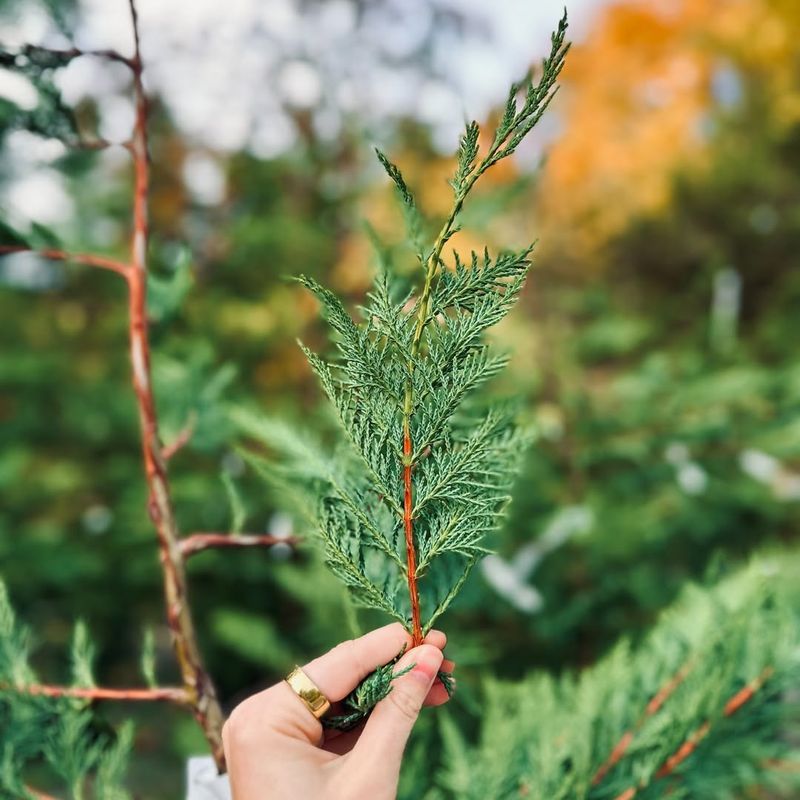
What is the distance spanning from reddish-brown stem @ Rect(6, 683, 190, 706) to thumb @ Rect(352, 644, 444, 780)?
38cm

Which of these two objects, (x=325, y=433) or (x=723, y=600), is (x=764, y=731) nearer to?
(x=723, y=600)

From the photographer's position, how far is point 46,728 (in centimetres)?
108

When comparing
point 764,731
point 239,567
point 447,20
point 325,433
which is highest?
point 447,20

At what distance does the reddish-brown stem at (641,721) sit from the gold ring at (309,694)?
62cm

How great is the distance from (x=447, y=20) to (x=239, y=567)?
5617 mm

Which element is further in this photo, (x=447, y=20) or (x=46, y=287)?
(x=447, y=20)

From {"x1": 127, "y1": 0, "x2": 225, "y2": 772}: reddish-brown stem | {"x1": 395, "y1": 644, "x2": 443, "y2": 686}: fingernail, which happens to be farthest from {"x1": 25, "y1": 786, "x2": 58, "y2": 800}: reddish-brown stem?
{"x1": 395, "y1": 644, "x2": 443, "y2": 686}: fingernail

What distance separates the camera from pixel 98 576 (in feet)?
14.5

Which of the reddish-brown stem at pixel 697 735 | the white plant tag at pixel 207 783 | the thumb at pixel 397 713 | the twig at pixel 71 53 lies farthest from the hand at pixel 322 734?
the twig at pixel 71 53

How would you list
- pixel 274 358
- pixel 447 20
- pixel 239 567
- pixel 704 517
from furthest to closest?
1. pixel 447 20
2. pixel 274 358
3. pixel 239 567
4. pixel 704 517

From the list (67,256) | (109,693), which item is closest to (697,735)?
(109,693)

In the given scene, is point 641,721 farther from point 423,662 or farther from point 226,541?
point 226,541

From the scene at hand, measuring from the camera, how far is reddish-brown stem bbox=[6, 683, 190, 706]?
1.00m

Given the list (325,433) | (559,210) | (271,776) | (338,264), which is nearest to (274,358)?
(338,264)
